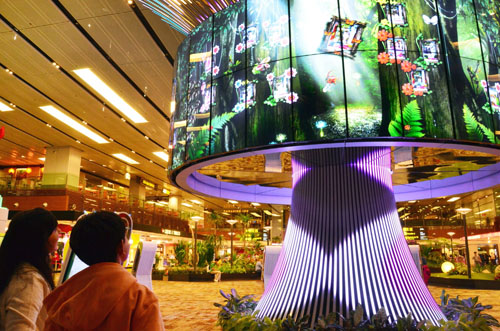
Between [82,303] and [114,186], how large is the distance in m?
32.3

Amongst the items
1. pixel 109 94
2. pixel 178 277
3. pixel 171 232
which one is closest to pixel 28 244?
pixel 109 94

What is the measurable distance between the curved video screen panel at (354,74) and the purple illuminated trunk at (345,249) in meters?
1.01

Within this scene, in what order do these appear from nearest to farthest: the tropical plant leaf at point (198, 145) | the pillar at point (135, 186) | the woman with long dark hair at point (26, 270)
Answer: the woman with long dark hair at point (26, 270), the tropical plant leaf at point (198, 145), the pillar at point (135, 186)

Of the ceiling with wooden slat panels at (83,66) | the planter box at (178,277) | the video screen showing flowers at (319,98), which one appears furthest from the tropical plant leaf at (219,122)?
the planter box at (178,277)

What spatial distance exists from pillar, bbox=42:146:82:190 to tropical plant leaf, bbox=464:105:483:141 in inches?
720

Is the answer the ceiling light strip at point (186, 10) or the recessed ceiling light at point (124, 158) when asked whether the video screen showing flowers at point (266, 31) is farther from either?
the recessed ceiling light at point (124, 158)

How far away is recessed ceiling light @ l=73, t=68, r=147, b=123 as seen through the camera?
1260cm

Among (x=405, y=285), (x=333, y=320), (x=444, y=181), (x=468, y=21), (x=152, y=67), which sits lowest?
(x=333, y=320)

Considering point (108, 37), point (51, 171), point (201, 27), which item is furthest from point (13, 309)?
point (51, 171)

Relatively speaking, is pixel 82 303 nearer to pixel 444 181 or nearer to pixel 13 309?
pixel 13 309

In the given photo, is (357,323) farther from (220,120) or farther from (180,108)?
(180,108)

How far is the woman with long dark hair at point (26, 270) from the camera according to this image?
167cm

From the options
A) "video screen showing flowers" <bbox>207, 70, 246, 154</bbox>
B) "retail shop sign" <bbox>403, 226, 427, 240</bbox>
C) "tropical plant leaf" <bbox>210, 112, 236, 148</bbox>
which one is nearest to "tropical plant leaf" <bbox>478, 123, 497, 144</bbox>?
"video screen showing flowers" <bbox>207, 70, 246, 154</bbox>

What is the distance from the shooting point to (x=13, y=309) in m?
1.65
